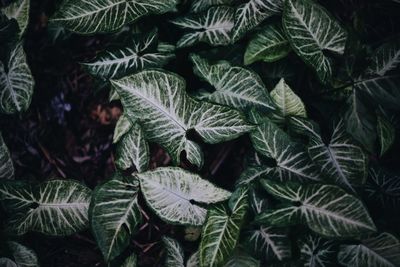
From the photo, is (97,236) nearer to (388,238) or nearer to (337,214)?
(337,214)

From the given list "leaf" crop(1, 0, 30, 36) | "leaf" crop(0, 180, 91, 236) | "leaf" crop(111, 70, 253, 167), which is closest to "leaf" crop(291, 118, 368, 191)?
"leaf" crop(111, 70, 253, 167)

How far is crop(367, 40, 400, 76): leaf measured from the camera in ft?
3.97

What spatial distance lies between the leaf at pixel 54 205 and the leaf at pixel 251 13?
821mm

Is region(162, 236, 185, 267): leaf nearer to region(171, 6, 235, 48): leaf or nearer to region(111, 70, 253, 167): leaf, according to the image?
region(111, 70, 253, 167): leaf

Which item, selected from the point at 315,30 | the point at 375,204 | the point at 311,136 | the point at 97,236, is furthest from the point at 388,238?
the point at 97,236

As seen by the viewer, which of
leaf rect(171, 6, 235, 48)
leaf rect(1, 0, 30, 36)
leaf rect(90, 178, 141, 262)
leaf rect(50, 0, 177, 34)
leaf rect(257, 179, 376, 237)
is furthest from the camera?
leaf rect(1, 0, 30, 36)

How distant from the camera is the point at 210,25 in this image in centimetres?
139

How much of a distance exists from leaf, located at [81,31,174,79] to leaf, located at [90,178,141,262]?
42 cm

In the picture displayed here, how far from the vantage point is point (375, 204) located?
1.28m

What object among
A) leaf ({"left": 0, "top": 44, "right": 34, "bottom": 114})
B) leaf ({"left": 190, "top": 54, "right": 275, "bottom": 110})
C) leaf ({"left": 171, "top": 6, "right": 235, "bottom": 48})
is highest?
leaf ({"left": 171, "top": 6, "right": 235, "bottom": 48})

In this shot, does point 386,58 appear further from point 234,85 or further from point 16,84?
point 16,84

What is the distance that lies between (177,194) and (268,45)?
0.63 metres

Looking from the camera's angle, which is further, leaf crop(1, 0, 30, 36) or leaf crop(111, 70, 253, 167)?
leaf crop(1, 0, 30, 36)

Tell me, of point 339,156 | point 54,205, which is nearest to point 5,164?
point 54,205
